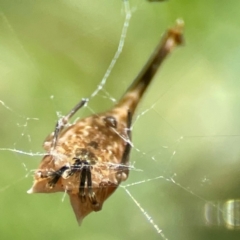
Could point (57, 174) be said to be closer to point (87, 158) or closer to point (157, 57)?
point (87, 158)

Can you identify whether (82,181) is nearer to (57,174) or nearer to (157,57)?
(57,174)

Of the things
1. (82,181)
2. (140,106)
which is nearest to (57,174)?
(82,181)

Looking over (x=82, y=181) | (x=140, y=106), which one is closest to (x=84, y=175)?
(x=82, y=181)

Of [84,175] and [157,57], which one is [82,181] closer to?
[84,175]

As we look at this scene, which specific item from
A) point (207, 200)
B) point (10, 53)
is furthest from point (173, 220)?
point (10, 53)

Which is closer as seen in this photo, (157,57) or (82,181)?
(82,181)

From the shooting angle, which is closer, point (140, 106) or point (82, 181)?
point (82, 181)

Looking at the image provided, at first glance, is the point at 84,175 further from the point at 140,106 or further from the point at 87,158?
the point at 140,106
